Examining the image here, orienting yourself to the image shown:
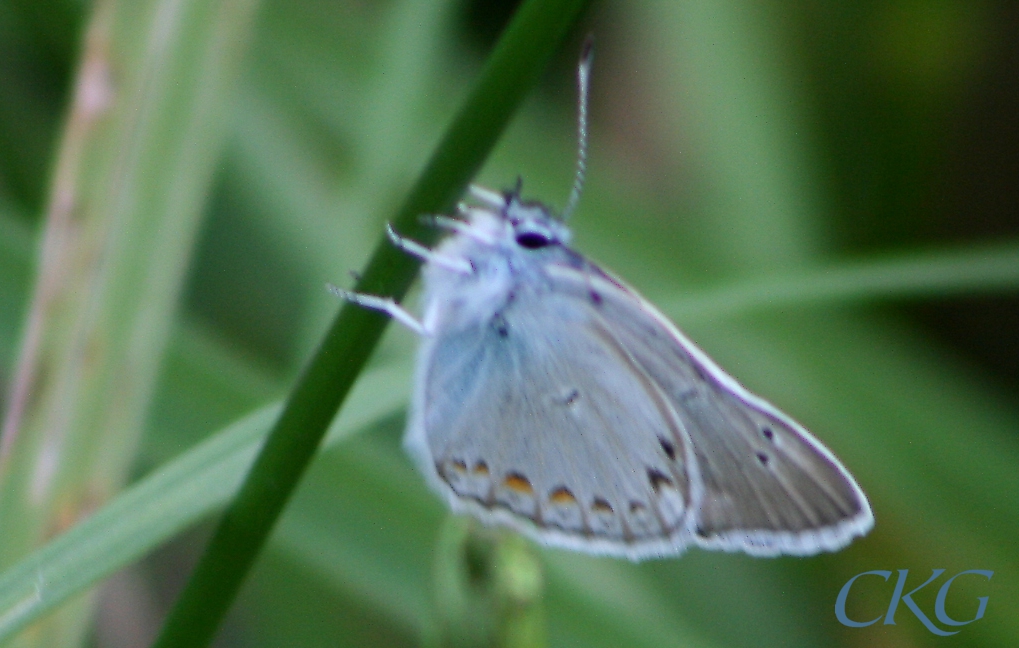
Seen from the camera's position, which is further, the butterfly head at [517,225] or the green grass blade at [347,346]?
the butterfly head at [517,225]

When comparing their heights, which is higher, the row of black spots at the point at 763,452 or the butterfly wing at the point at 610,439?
the row of black spots at the point at 763,452

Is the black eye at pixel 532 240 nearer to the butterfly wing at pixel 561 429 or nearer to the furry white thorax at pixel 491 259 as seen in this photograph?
the furry white thorax at pixel 491 259

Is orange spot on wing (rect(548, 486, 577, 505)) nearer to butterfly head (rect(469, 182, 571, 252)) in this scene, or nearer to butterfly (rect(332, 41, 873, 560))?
butterfly (rect(332, 41, 873, 560))

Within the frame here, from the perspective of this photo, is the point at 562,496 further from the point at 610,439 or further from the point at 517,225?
the point at 517,225

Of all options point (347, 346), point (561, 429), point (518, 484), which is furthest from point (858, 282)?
point (347, 346)

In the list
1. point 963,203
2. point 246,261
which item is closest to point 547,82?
point 246,261

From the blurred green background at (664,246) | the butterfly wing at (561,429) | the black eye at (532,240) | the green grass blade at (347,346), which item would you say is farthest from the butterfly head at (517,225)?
the green grass blade at (347,346)

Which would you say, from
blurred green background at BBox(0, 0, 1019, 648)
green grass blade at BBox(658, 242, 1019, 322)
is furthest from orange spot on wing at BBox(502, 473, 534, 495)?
green grass blade at BBox(658, 242, 1019, 322)
